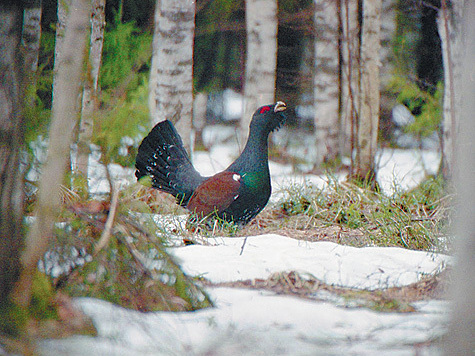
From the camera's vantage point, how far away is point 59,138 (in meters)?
1.95

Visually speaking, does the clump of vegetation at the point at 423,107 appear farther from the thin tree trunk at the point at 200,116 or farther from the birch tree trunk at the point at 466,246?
the birch tree trunk at the point at 466,246

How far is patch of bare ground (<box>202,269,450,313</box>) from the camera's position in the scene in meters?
2.37

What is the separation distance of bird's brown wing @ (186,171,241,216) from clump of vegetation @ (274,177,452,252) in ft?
2.09

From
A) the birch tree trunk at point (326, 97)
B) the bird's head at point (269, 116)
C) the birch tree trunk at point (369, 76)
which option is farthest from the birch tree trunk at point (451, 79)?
the birch tree trunk at point (326, 97)

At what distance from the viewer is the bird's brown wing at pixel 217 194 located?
167 inches

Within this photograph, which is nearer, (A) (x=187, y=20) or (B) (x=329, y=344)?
(B) (x=329, y=344)

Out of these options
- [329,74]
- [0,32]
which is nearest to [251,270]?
[0,32]

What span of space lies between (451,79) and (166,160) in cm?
302

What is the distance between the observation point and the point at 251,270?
2.79 metres

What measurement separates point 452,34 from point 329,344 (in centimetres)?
486

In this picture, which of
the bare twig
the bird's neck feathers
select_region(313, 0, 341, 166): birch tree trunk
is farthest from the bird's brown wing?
select_region(313, 0, 341, 166): birch tree trunk

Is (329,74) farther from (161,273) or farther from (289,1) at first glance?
(161,273)

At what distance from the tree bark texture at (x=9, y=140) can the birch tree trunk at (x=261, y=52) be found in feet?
18.6

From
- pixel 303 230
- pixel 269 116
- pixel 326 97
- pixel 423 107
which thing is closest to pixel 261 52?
pixel 326 97
